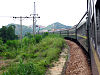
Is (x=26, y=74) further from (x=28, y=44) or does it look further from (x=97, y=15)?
(x=28, y=44)

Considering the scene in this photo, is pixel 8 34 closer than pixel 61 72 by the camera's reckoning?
No

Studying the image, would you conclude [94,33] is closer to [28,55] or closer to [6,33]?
[28,55]

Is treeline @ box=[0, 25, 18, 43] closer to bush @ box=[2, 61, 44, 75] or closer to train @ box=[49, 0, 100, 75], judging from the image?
bush @ box=[2, 61, 44, 75]

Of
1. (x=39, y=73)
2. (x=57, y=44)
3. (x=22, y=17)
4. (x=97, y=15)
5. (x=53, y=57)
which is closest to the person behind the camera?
(x=97, y=15)

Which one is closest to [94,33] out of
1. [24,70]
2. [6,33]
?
[24,70]

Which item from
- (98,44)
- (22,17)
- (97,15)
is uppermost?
(22,17)

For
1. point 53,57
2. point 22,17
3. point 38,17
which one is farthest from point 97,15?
point 38,17

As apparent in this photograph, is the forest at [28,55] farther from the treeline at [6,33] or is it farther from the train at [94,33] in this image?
the train at [94,33]

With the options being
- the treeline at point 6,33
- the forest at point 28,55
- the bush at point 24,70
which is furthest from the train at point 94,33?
the treeline at point 6,33

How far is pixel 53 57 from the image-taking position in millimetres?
8930

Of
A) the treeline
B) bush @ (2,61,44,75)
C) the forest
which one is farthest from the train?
the treeline

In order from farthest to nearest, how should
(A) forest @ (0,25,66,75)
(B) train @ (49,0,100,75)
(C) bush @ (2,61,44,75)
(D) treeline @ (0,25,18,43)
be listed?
(D) treeline @ (0,25,18,43), (A) forest @ (0,25,66,75), (C) bush @ (2,61,44,75), (B) train @ (49,0,100,75)

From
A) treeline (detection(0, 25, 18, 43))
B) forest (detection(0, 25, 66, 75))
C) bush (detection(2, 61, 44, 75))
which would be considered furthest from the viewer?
treeline (detection(0, 25, 18, 43))

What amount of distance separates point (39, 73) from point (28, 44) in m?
12.6
